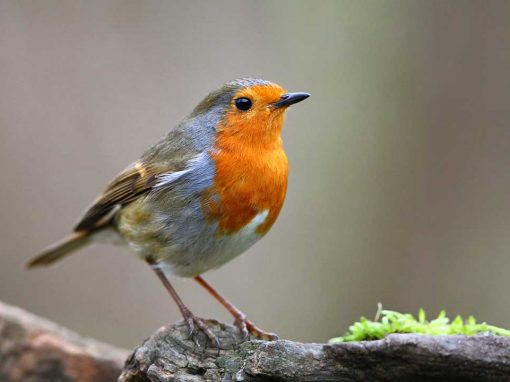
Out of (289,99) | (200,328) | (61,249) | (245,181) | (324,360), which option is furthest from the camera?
(61,249)

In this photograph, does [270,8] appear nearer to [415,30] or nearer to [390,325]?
[415,30]

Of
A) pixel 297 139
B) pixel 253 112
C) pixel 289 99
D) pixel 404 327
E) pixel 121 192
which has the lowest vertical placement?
pixel 404 327

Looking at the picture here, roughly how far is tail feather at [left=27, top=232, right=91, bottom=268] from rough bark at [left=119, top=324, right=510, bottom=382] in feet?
6.05

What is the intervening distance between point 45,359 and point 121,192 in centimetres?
110

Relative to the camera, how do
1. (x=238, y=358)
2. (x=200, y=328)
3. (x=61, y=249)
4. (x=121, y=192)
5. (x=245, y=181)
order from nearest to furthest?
(x=238, y=358)
(x=200, y=328)
(x=245, y=181)
(x=121, y=192)
(x=61, y=249)

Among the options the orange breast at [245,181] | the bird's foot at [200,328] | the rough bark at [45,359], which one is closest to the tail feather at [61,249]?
the rough bark at [45,359]

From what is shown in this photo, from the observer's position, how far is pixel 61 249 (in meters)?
5.30

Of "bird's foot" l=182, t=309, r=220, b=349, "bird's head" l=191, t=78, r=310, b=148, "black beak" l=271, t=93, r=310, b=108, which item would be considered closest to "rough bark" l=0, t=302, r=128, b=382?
"bird's foot" l=182, t=309, r=220, b=349

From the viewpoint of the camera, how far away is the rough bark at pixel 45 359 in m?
4.41

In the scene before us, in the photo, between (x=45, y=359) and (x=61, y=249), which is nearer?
(x=45, y=359)

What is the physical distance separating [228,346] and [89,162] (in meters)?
4.59

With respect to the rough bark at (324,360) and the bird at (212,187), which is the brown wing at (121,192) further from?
the rough bark at (324,360)

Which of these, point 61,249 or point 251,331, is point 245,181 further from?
point 61,249

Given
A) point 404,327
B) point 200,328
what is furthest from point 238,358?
point 404,327
